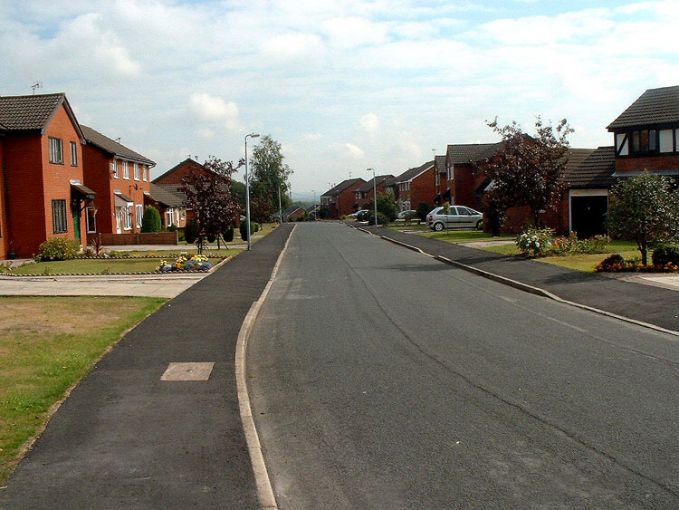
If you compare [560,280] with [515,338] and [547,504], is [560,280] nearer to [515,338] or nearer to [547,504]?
[515,338]

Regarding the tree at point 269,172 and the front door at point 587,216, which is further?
the tree at point 269,172

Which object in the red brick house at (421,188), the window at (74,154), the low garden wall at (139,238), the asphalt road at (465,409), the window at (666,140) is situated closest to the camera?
the asphalt road at (465,409)

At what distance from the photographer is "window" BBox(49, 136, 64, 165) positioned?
1404 inches

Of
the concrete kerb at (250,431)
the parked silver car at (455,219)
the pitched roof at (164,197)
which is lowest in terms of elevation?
the concrete kerb at (250,431)

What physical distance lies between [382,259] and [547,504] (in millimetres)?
27326

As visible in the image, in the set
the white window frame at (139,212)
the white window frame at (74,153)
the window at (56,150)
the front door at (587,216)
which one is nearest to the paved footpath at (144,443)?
the window at (56,150)

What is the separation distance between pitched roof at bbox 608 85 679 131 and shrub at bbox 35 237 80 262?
86.0 feet

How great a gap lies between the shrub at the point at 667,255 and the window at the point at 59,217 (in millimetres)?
25380

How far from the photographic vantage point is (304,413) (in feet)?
26.9

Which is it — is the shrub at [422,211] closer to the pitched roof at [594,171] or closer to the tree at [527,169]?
the pitched roof at [594,171]

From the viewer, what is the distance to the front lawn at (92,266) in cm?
2700

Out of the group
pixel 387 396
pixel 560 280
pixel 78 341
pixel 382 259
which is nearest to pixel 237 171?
pixel 382 259

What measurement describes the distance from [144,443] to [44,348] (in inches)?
213

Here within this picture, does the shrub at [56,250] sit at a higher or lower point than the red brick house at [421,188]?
lower
